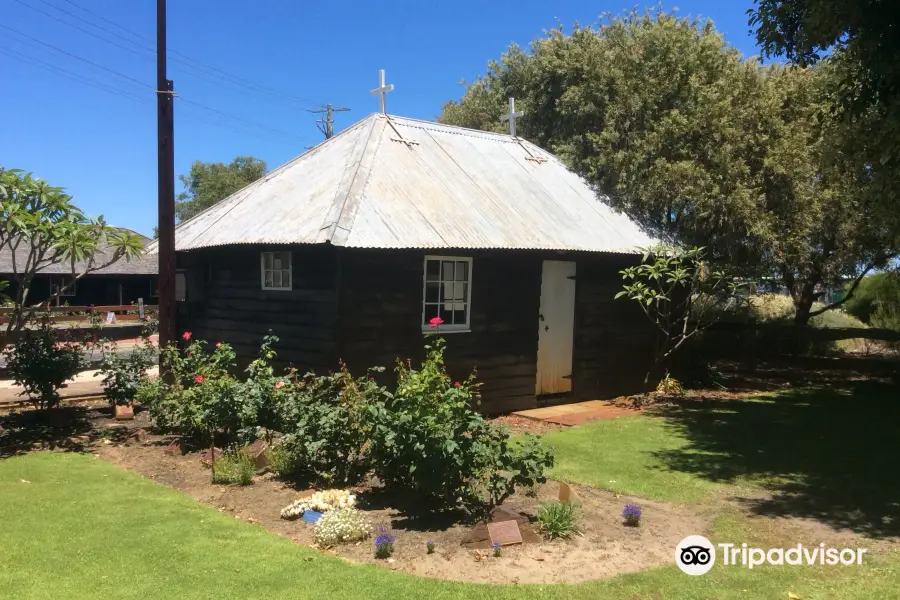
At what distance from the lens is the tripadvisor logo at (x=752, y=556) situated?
4.87 metres

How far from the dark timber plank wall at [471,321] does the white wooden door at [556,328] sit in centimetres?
34

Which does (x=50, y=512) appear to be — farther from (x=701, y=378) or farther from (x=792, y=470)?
(x=701, y=378)

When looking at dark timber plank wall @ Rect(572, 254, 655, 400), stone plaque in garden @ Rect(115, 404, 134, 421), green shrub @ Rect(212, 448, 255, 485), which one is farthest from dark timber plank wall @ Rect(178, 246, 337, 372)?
dark timber plank wall @ Rect(572, 254, 655, 400)

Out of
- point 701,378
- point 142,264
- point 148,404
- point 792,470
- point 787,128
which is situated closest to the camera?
point 792,470

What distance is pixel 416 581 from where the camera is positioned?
4410mm

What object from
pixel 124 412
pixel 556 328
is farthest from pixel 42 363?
pixel 556 328

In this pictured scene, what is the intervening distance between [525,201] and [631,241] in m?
2.19

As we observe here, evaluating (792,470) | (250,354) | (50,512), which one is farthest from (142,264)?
(792,470)

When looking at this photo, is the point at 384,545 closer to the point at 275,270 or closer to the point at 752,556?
the point at 752,556

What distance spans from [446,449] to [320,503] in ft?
4.30

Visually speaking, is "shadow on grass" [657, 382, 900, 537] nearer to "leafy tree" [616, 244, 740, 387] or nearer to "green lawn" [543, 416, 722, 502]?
"green lawn" [543, 416, 722, 502]

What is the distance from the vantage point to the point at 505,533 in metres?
5.06

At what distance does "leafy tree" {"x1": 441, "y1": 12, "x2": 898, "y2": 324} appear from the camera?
13.3 m

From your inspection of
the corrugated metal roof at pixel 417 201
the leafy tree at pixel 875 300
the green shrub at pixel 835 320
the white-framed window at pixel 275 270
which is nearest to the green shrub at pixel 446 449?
the corrugated metal roof at pixel 417 201
